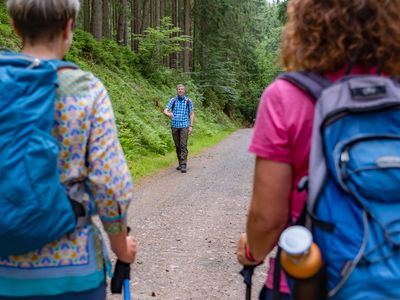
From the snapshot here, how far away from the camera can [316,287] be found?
155 centimetres

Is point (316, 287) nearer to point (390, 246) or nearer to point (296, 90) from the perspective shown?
point (390, 246)

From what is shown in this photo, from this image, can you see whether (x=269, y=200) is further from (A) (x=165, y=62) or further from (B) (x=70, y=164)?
(A) (x=165, y=62)

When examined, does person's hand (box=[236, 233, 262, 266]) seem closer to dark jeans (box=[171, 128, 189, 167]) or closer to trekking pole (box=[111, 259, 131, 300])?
trekking pole (box=[111, 259, 131, 300])

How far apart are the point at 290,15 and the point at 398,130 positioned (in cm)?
62

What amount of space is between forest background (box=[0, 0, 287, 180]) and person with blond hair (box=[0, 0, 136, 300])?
925 centimetres

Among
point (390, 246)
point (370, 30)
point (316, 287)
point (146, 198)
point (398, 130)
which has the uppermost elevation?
point (370, 30)

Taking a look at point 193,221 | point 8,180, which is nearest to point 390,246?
point 8,180

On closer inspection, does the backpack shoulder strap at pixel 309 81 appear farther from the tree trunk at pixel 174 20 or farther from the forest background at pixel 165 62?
the tree trunk at pixel 174 20

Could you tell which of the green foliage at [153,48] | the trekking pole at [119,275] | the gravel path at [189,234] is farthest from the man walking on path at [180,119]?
the green foliage at [153,48]

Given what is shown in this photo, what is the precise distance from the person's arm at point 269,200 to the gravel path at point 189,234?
3.06 m

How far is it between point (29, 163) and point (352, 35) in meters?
1.21

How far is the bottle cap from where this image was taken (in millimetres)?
1481

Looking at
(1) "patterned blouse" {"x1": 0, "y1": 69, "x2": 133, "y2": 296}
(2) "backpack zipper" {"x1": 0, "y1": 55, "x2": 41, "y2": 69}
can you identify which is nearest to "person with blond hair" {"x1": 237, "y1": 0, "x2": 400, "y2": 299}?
(1) "patterned blouse" {"x1": 0, "y1": 69, "x2": 133, "y2": 296}

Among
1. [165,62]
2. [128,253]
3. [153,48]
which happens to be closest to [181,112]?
[128,253]
